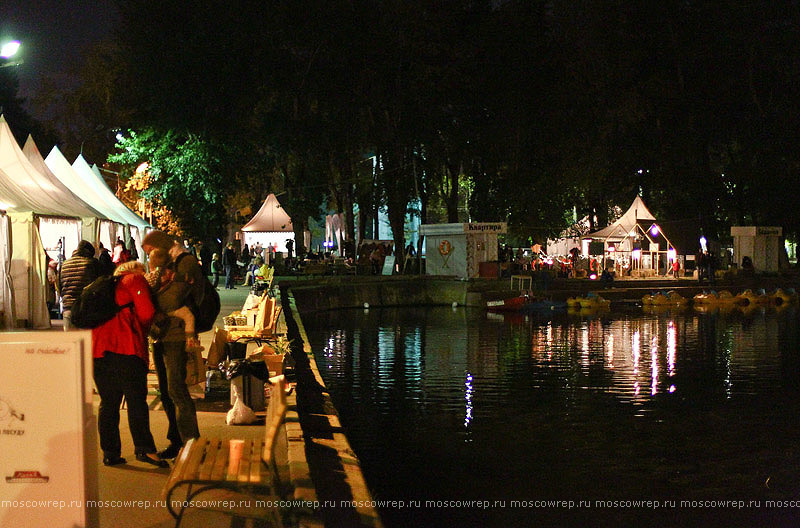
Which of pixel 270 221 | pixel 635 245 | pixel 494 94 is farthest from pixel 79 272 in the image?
pixel 494 94

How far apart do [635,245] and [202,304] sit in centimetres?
4330

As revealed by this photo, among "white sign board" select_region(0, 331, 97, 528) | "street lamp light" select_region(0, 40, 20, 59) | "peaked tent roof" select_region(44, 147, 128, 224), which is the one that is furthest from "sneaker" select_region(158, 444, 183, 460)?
"peaked tent roof" select_region(44, 147, 128, 224)

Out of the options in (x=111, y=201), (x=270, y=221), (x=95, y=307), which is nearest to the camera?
(x=95, y=307)

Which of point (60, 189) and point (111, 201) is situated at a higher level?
point (111, 201)

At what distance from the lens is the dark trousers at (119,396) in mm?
8156

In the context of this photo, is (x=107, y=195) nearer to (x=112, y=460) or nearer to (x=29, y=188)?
(x=29, y=188)

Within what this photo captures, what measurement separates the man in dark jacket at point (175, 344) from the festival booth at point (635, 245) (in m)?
41.0

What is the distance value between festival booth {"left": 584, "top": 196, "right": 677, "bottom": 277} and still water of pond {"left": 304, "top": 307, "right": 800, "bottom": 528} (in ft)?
66.5

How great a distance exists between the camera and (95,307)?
7.97 meters

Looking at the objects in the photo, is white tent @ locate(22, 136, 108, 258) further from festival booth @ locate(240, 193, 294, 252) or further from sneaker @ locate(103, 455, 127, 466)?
festival booth @ locate(240, 193, 294, 252)

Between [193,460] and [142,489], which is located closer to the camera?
[193,460]

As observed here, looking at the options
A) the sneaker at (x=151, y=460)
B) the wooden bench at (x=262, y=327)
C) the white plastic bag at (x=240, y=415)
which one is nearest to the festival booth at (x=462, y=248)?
the wooden bench at (x=262, y=327)

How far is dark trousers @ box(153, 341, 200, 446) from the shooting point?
863 cm

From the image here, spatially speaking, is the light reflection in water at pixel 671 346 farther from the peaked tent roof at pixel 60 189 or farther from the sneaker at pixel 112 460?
the sneaker at pixel 112 460
